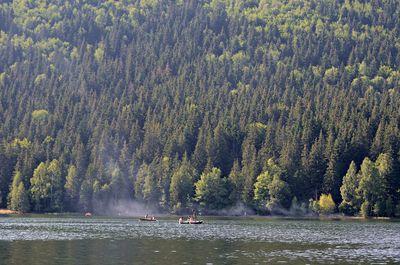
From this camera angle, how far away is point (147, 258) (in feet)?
284

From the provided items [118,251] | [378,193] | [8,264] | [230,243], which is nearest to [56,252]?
[118,251]

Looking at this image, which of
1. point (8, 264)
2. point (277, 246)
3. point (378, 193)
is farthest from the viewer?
point (378, 193)

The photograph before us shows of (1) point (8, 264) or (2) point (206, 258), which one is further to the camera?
(2) point (206, 258)

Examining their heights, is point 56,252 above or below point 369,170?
below

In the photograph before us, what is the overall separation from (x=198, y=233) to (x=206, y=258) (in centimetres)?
4602

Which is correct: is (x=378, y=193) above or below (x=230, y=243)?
above

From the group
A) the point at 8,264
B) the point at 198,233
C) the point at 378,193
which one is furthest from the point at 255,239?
the point at 378,193

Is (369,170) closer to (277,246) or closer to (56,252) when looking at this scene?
(277,246)

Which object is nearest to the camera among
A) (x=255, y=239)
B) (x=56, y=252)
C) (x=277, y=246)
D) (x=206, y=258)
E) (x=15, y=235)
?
(x=206, y=258)

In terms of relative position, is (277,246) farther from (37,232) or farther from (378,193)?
(378,193)

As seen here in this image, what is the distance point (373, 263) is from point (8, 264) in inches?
1235

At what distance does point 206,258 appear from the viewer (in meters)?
86.1

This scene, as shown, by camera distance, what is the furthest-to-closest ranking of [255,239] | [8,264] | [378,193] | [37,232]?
[378,193] → [37,232] → [255,239] → [8,264]

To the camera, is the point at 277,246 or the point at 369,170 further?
the point at 369,170
